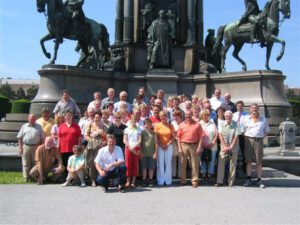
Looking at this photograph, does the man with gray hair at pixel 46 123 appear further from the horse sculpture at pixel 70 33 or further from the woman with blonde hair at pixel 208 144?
the horse sculpture at pixel 70 33

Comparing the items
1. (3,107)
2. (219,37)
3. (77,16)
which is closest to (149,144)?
(77,16)

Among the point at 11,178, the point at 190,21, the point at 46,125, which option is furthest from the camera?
the point at 190,21

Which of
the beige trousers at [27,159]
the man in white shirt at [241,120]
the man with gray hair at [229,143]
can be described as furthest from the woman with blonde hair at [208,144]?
the beige trousers at [27,159]

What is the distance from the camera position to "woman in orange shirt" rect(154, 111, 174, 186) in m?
10.0

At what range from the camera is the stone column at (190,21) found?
20.0m

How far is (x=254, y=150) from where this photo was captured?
10016 mm

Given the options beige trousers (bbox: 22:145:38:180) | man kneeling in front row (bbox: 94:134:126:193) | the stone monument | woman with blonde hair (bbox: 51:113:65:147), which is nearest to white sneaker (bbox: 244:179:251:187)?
man kneeling in front row (bbox: 94:134:126:193)

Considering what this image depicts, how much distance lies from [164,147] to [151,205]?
8.66ft

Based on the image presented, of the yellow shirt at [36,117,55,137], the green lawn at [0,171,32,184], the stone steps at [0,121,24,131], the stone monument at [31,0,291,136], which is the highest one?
the stone monument at [31,0,291,136]

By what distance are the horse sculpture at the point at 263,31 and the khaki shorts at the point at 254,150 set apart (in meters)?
10.2

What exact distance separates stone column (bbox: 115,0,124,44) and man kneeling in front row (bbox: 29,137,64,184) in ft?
35.5

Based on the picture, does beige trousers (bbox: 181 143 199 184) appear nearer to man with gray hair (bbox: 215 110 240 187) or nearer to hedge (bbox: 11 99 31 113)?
man with gray hair (bbox: 215 110 240 187)

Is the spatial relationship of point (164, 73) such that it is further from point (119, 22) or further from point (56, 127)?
point (56, 127)

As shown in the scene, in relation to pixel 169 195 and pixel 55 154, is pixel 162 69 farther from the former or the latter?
pixel 169 195
